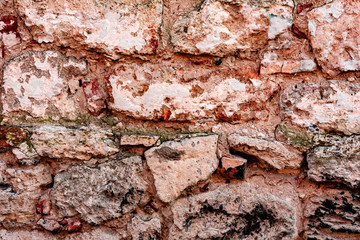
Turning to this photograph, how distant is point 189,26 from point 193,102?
0.27 meters

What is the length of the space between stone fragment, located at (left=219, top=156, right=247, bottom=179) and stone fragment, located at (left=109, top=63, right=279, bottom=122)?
166 mm

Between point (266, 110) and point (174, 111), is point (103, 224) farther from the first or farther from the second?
point (266, 110)

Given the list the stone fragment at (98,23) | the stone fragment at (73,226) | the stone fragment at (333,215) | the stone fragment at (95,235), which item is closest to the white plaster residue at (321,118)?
the stone fragment at (333,215)

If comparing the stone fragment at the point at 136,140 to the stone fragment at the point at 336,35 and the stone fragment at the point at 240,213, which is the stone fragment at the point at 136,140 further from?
the stone fragment at the point at 336,35

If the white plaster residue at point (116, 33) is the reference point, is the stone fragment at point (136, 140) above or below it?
below

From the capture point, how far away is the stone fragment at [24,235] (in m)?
1.12

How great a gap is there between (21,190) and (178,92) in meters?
0.66

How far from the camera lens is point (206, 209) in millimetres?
1115

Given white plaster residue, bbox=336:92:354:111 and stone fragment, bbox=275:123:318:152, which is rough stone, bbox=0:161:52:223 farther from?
white plaster residue, bbox=336:92:354:111

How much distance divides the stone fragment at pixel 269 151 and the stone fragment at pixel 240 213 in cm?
8

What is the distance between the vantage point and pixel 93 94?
1109 millimetres

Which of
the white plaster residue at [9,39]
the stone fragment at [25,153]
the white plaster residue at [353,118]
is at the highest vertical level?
the white plaster residue at [9,39]

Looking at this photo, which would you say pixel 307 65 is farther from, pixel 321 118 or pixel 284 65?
pixel 321 118

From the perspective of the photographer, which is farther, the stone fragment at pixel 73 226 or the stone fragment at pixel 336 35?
the stone fragment at pixel 73 226
